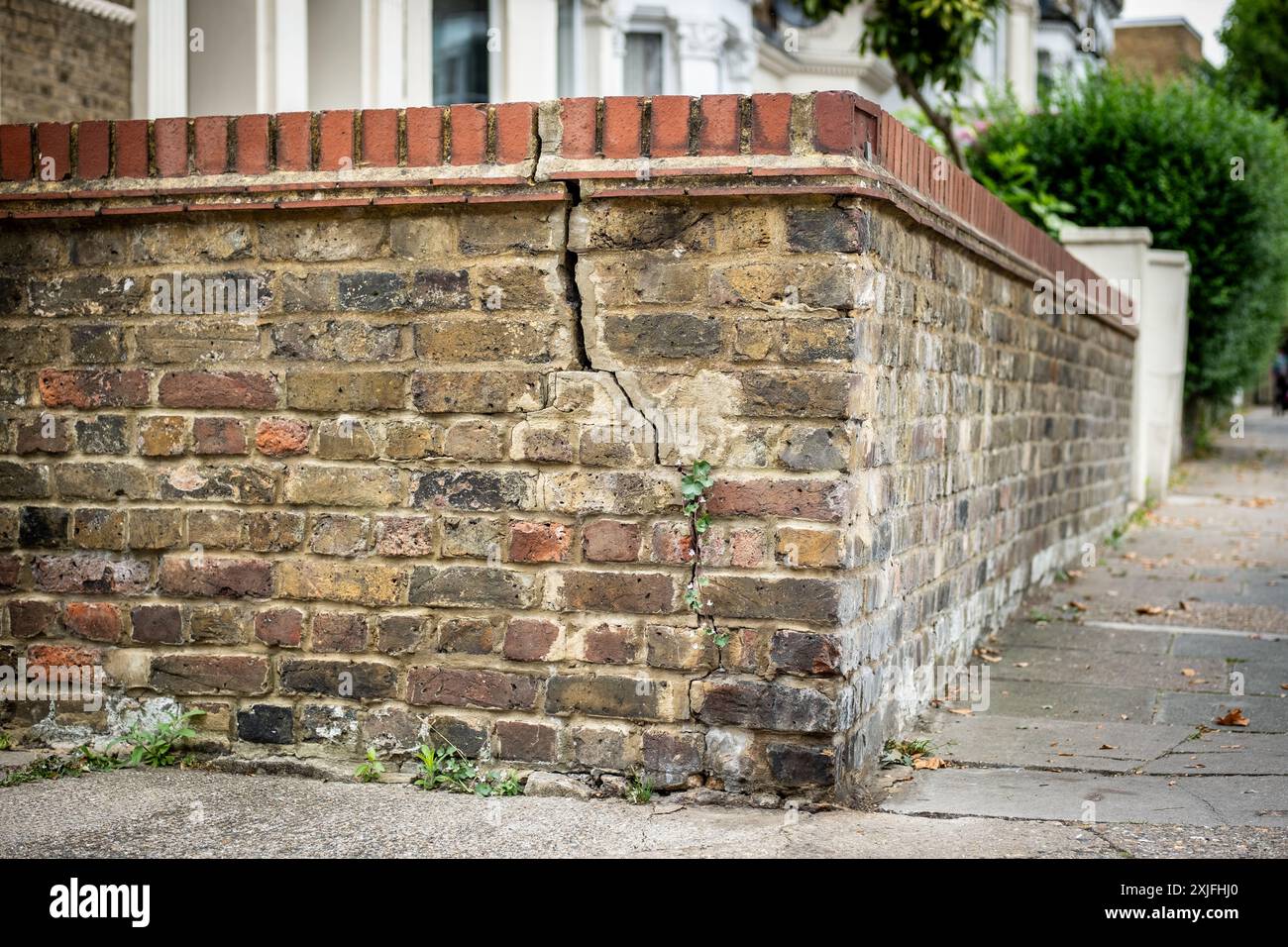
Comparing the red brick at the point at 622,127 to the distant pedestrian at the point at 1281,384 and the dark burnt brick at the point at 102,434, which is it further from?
the distant pedestrian at the point at 1281,384

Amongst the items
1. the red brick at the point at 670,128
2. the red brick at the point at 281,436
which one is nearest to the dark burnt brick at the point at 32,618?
the red brick at the point at 281,436

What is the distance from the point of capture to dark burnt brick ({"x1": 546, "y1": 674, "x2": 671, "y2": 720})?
4.27 m

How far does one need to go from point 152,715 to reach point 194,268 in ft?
4.67

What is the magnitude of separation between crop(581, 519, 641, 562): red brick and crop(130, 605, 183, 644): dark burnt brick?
1.37 meters

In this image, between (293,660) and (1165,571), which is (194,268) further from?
(1165,571)

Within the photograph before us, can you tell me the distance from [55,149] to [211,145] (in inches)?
22.0

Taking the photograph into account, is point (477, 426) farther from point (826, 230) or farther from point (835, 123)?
point (835, 123)

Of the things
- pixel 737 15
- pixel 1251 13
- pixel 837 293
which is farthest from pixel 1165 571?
pixel 1251 13

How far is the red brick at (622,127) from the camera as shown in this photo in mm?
4207

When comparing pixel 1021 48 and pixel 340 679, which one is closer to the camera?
pixel 340 679

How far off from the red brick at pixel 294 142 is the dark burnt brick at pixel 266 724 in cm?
167

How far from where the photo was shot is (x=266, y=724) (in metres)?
4.59

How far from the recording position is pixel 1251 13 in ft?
108

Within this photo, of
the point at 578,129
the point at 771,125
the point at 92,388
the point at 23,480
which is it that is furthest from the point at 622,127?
the point at 23,480
